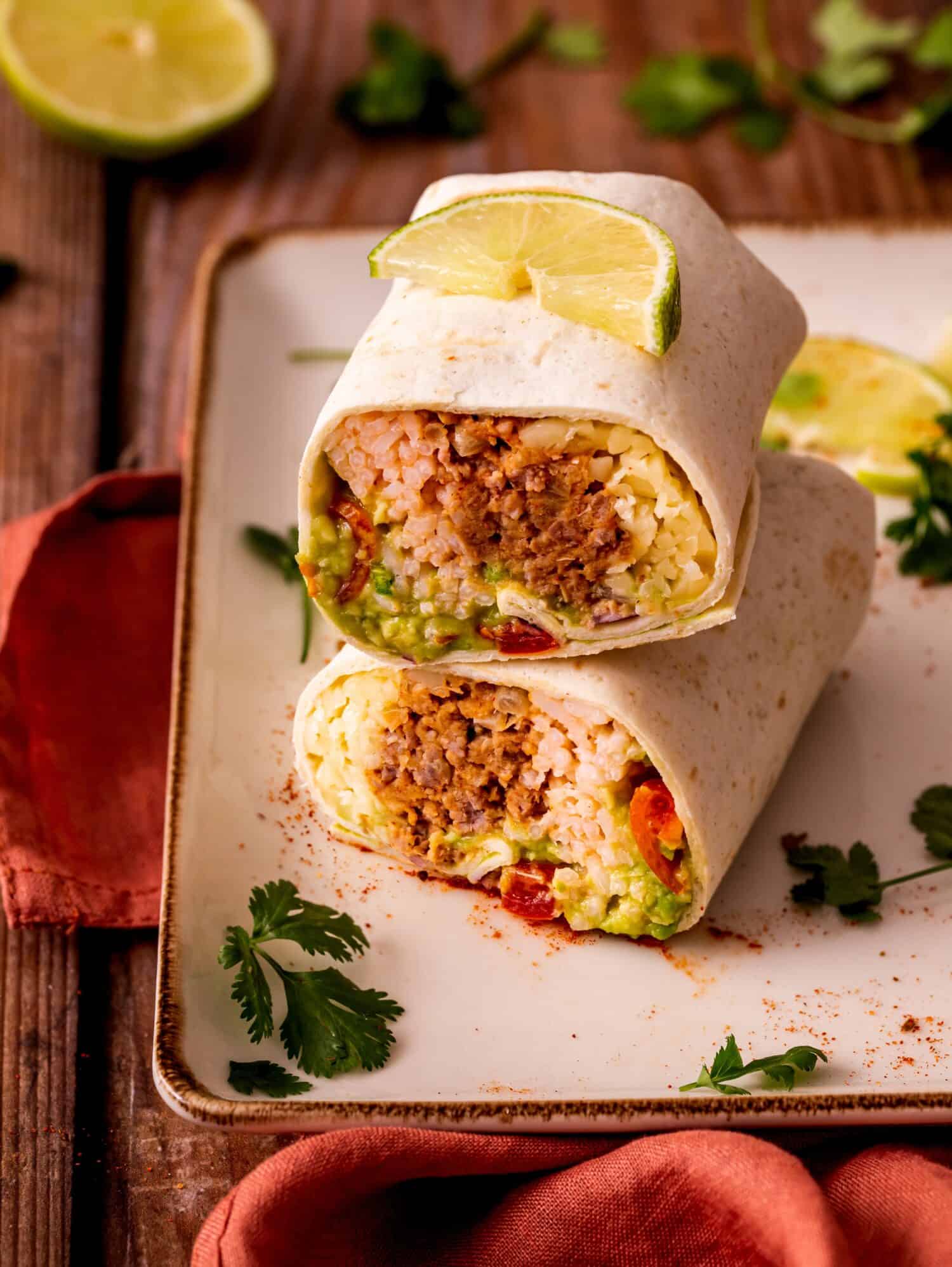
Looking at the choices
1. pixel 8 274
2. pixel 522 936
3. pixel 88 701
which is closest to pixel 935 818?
pixel 522 936

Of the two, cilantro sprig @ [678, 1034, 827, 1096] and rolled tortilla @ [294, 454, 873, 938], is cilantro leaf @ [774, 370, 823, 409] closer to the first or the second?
rolled tortilla @ [294, 454, 873, 938]

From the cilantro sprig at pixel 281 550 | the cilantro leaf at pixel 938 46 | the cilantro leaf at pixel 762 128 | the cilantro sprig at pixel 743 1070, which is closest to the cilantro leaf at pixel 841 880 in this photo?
the cilantro sprig at pixel 743 1070

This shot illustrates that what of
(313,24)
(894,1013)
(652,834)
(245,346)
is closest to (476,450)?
(652,834)

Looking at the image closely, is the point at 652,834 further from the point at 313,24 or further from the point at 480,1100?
the point at 313,24

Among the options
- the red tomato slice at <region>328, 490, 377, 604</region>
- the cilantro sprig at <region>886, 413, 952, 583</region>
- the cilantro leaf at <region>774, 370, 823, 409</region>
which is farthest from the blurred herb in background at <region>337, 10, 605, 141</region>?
the red tomato slice at <region>328, 490, 377, 604</region>

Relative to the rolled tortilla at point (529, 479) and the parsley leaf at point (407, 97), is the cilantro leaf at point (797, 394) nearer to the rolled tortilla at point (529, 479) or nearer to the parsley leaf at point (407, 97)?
the rolled tortilla at point (529, 479)

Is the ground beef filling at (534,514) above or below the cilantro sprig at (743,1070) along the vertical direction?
above
